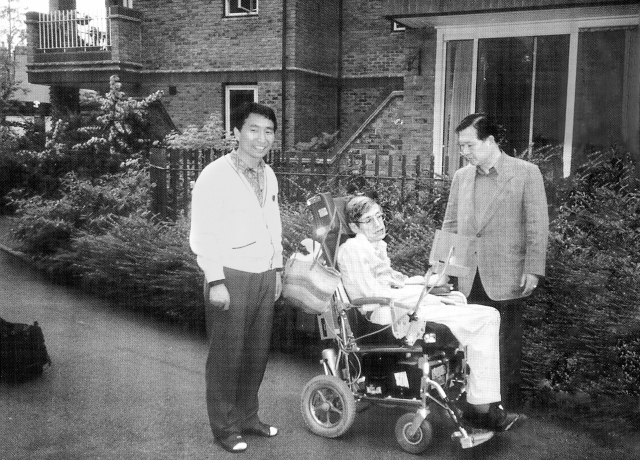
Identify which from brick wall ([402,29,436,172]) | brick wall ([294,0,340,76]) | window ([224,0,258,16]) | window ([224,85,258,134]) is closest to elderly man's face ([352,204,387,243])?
brick wall ([402,29,436,172])

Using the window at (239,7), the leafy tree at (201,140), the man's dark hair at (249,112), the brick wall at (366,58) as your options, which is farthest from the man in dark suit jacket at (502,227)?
the window at (239,7)

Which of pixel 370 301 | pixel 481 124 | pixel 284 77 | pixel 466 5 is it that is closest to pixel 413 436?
pixel 370 301

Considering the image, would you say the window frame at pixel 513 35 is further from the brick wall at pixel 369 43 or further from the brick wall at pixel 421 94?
the brick wall at pixel 369 43

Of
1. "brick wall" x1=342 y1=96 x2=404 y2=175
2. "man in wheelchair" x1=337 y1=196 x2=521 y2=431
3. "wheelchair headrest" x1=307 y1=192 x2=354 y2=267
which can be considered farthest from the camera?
"brick wall" x1=342 y1=96 x2=404 y2=175

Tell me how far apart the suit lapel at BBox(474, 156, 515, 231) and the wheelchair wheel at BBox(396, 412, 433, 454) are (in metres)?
1.26

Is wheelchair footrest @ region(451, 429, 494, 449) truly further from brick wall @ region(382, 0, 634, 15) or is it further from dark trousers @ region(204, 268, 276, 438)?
brick wall @ region(382, 0, 634, 15)

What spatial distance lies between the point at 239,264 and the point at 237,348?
515 mm

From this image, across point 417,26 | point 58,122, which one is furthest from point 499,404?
point 58,122

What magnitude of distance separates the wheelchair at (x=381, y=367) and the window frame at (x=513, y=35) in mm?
6865

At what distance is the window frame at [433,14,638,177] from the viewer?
447 inches

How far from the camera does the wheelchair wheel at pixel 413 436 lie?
467cm

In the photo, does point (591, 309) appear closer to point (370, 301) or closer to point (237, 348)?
point (370, 301)

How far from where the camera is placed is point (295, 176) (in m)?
8.59

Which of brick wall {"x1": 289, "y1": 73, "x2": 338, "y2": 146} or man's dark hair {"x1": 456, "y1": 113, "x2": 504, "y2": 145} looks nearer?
man's dark hair {"x1": 456, "y1": 113, "x2": 504, "y2": 145}
